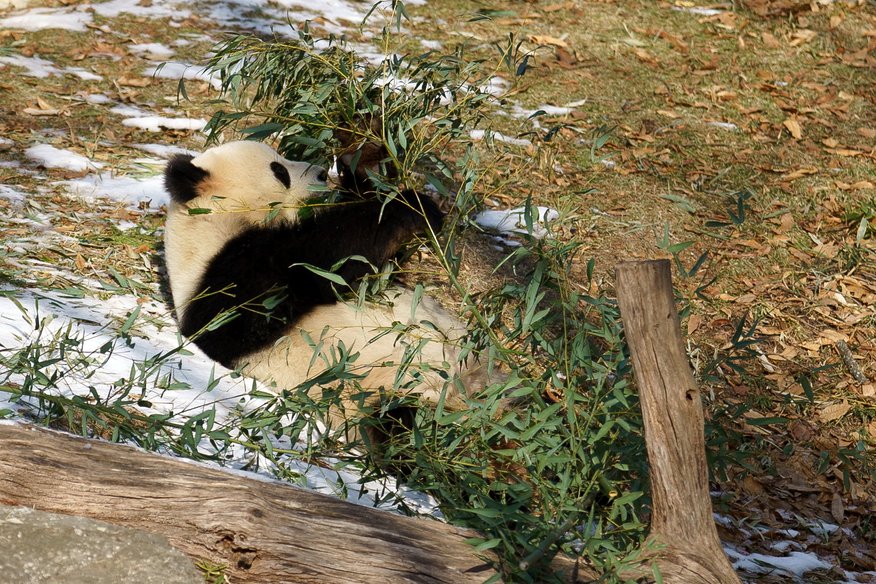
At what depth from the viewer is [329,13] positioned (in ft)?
23.4

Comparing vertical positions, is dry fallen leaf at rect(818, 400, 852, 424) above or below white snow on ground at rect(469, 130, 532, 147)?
below

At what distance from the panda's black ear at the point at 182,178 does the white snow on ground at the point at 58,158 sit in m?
1.45

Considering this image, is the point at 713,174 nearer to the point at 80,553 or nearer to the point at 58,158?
the point at 58,158

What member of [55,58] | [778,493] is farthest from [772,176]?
[55,58]

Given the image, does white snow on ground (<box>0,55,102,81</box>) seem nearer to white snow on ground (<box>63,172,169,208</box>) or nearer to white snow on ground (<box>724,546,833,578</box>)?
white snow on ground (<box>63,172,169,208</box>)

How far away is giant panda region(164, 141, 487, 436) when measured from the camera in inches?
134

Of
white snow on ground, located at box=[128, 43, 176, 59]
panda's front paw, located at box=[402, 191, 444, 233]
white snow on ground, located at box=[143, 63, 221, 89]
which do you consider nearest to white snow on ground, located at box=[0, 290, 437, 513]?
panda's front paw, located at box=[402, 191, 444, 233]

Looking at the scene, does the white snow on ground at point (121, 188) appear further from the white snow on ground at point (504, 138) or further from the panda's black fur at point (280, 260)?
the white snow on ground at point (504, 138)

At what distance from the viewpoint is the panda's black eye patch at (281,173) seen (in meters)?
3.84

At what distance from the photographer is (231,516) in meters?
1.90

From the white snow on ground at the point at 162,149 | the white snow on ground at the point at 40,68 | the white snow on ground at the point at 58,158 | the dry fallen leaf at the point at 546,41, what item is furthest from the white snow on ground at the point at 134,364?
the dry fallen leaf at the point at 546,41

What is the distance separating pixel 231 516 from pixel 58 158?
3.56 metres

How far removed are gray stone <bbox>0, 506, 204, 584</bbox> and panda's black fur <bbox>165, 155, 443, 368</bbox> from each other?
5.05 feet

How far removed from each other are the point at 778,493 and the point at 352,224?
1995mm
